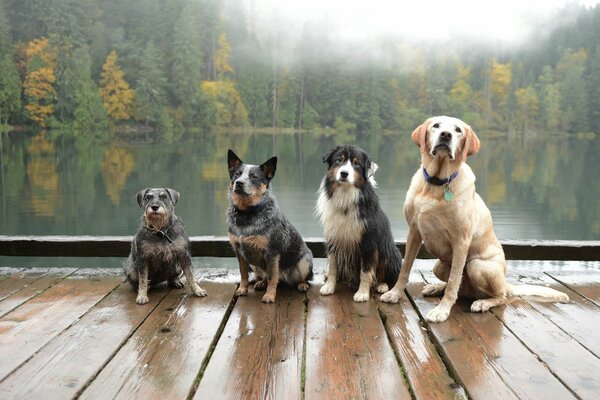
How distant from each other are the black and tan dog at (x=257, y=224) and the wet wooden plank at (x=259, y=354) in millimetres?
223

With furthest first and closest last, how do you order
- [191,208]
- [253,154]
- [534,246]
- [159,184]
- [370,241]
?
[253,154] < [159,184] < [191,208] < [534,246] < [370,241]

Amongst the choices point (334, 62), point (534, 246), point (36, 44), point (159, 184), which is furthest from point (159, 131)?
point (534, 246)

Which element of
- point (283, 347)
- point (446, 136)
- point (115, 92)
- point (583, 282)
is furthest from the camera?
point (115, 92)

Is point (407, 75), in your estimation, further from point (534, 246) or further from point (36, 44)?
point (534, 246)

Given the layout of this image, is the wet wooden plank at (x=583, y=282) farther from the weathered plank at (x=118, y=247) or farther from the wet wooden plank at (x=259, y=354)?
the wet wooden plank at (x=259, y=354)

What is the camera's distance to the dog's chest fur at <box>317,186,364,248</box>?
3.67 metres

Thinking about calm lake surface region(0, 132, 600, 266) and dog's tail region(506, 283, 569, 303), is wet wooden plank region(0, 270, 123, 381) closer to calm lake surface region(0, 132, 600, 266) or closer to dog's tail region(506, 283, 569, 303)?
dog's tail region(506, 283, 569, 303)

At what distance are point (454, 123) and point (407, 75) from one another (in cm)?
5520

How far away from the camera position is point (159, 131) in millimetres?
46094

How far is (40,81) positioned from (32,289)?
42164 mm

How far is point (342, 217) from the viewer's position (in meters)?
3.72

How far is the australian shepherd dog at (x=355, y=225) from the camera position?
3.62 meters

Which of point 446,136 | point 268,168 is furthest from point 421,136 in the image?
point 268,168

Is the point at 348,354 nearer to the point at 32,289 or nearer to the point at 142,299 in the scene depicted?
the point at 142,299
